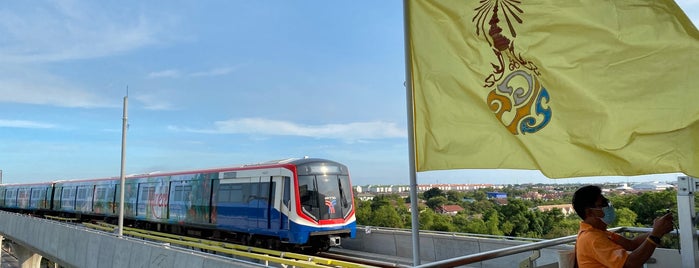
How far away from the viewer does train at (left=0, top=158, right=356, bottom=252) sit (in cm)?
1520

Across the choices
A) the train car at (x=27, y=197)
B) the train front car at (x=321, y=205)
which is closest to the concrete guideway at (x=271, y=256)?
the train front car at (x=321, y=205)

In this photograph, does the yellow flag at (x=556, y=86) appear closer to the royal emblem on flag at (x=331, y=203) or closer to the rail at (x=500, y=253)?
the rail at (x=500, y=253)

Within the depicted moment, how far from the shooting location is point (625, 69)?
301 centimetres

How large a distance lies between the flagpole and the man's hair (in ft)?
3.65

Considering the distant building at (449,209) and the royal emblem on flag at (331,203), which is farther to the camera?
the distant building at (449,209)

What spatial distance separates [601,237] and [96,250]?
15123mm

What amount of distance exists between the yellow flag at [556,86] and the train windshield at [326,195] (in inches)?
458

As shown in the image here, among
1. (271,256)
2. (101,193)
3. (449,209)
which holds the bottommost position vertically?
(271,256)

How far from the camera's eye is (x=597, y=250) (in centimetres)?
312

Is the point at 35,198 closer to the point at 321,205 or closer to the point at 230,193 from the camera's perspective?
the point at 230,193

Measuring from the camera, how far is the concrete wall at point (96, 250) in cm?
965

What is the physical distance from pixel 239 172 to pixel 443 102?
14.3 m

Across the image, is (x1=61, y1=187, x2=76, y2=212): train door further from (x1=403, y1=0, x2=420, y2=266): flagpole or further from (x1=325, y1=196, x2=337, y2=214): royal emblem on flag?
(x1=403, y1=0, x2=420, y2=266): flagpole

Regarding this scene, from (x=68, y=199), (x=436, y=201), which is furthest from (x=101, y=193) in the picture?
(x=436, y=201)
